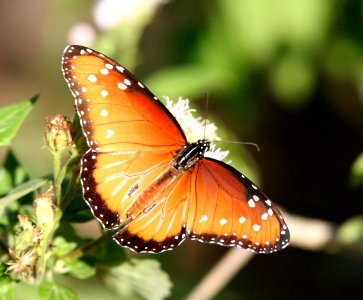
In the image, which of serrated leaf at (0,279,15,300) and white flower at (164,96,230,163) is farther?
white flower at (164,96,230,163)

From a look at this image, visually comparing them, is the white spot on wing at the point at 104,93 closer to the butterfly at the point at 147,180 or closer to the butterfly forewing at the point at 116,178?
the butterfly at the point at 147,180

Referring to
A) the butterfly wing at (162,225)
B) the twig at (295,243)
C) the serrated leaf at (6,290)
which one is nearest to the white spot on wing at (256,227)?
the butterfly wing at (162,225)

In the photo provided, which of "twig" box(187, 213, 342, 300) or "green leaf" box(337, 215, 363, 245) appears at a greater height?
"green leaf" box(337, 215, 363, 245)

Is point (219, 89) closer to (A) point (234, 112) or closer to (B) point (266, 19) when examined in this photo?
(A) point (234, 112)

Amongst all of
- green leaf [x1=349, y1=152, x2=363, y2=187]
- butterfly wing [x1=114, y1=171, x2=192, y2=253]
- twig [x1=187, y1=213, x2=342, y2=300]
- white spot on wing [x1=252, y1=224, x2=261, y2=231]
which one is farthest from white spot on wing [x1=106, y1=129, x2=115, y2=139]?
twig [x1=187, y1=213, x2=342, y2=300]

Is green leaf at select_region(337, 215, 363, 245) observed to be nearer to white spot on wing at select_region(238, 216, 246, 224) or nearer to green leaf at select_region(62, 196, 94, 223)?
white spot on wing at select_region(238, 216, 246, 224)

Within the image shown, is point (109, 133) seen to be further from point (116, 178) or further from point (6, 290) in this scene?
point (6, 290)
